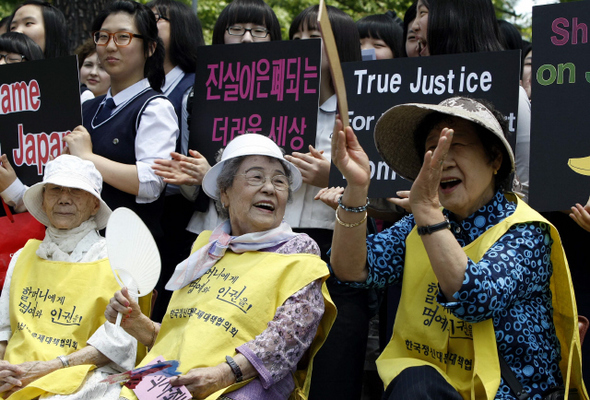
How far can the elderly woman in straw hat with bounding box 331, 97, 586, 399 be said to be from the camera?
9.33 ft

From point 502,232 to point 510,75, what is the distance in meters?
1.17

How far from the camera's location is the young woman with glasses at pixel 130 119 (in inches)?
174

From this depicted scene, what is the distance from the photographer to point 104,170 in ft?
14.4

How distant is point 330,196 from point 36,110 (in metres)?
2.20

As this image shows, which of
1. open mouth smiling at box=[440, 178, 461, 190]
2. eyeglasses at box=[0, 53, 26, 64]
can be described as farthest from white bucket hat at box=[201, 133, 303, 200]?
eyeglasses at box=[0, 53, 26, 64]

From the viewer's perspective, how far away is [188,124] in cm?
485

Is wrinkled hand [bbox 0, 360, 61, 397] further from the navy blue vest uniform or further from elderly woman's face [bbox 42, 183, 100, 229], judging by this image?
the navy blue vest uniform

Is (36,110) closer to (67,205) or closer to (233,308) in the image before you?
(67,205)

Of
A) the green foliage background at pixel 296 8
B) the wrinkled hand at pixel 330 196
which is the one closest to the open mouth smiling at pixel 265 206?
the wrinkled hand at pixel 330 196

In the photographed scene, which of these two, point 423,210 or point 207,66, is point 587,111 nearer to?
point 423,210

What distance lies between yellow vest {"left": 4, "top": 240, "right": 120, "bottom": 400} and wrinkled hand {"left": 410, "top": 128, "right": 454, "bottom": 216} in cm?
186

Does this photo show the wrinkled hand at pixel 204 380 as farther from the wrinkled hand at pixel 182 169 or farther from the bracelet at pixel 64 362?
the wrinkled hand at pixel 182 169

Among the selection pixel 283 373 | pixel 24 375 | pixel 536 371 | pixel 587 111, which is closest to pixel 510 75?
pixel 587 111

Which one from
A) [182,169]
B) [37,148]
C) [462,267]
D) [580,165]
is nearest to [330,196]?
[182,169]
